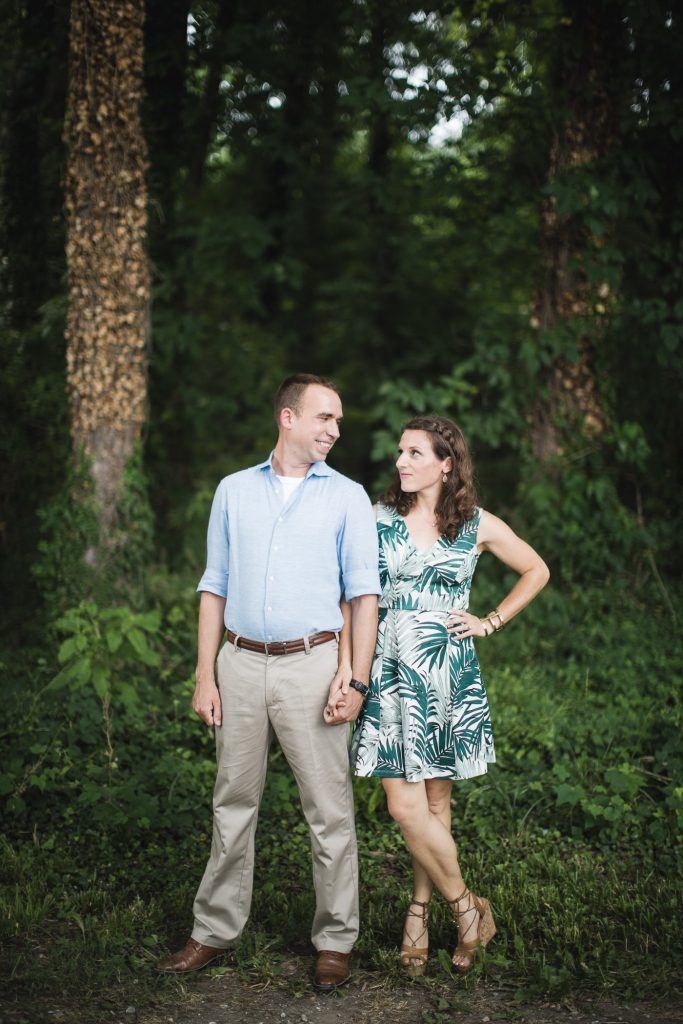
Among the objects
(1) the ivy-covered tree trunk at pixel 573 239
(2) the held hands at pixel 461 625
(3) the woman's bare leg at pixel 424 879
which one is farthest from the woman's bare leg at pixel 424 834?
(1) the ivy-covered tree trunk at pixel 573 239

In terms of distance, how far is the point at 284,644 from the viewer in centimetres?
341

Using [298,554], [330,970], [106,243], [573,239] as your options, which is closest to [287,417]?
[298,554]

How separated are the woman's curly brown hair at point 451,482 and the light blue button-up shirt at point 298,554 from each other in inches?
13.1

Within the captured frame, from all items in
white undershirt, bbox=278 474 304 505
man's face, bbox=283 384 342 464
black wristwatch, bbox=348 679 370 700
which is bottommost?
black wristwatch, bbox=348 679 370 700

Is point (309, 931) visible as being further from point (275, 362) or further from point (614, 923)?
point (275, 362)

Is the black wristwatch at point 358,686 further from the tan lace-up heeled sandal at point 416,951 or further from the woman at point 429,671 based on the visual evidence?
the tan lace-up heeled sandal at point 416,951

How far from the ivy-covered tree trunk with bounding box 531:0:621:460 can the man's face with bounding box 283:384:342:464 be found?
4.36 metres

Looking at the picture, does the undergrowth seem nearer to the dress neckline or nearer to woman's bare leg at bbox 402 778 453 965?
woman's bare leg at bbox 402 778 453 965

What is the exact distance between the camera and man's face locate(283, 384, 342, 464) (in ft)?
11.3

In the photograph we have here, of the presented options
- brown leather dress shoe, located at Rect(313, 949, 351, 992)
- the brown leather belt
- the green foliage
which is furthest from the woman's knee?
the green foliage

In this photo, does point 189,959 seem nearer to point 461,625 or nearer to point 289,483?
point 461,625

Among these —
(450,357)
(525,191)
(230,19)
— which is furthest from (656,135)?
(450,357)

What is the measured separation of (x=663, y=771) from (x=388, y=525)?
2.56 meters

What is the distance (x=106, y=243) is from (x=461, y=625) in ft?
13.6
